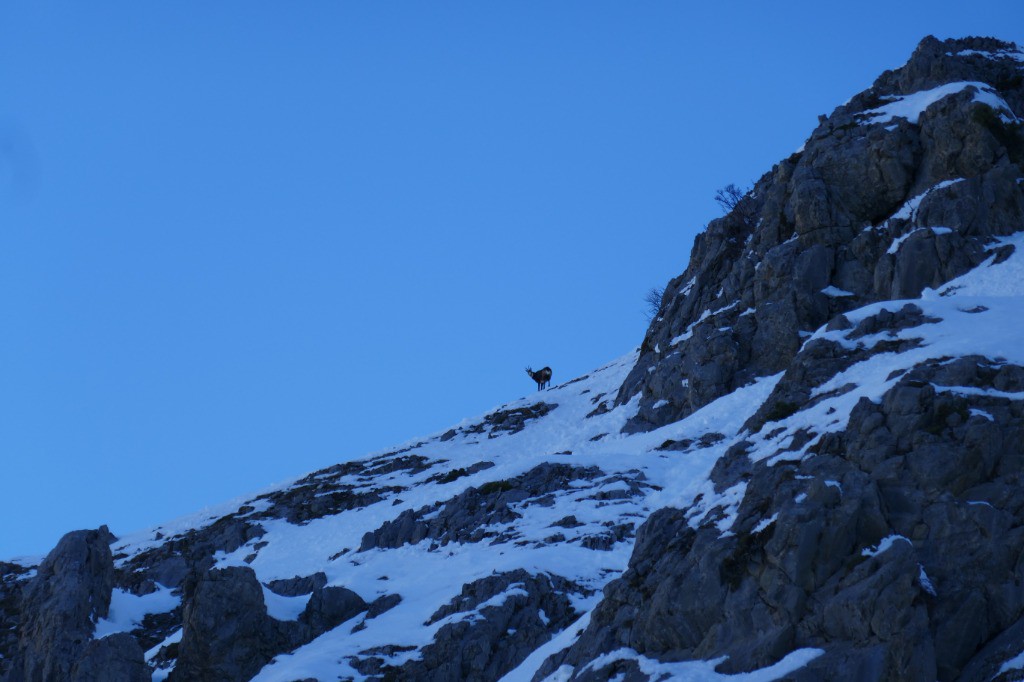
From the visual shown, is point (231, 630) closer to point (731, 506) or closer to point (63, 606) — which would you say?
point (63, 606)

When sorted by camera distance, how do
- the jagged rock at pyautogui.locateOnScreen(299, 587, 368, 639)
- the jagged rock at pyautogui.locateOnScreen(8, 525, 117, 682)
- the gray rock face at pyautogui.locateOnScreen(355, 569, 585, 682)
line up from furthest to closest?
the jagged rock at pyautogui.locateOnScreen(8, 525, 117, 682) < the jagged rock at pyautogui.locateOnScreen(299, 587, 368, 639) < the gray rock face at pyautogui.locateOnScreen(355, 569, 585, 682)

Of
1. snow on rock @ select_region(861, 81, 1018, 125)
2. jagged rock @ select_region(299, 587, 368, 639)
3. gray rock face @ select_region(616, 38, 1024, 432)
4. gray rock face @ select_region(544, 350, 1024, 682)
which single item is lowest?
gray rock face @ select_region(544, 350, 1024, 682)

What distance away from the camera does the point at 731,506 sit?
29594 millimetres

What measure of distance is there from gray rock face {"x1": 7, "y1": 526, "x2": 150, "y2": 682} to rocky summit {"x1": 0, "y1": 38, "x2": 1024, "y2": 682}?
0.11 meters

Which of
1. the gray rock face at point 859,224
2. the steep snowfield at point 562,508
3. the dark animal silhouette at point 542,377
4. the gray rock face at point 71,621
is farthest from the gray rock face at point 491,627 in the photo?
the dark animal silhouette at point 542,377

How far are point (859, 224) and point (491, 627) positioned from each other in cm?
3029

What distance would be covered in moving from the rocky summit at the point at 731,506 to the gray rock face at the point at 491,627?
0.09m

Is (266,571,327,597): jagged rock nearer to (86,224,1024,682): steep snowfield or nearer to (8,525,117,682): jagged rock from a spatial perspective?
(86,224,1024,682): steep snowfield

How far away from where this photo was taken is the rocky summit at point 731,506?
2434 centimetres

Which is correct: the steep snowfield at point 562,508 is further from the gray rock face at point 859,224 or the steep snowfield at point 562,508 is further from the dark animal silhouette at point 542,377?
the dark animal silhouette at point 542,377

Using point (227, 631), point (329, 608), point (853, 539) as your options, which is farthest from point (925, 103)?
point (227, 631)

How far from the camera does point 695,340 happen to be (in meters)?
59.7

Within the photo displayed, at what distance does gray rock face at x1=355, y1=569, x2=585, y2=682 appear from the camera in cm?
3481

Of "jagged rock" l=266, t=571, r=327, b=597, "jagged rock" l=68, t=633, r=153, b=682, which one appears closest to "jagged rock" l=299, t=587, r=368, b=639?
"jagged rock" l=266, t=571, r=327, b=597
